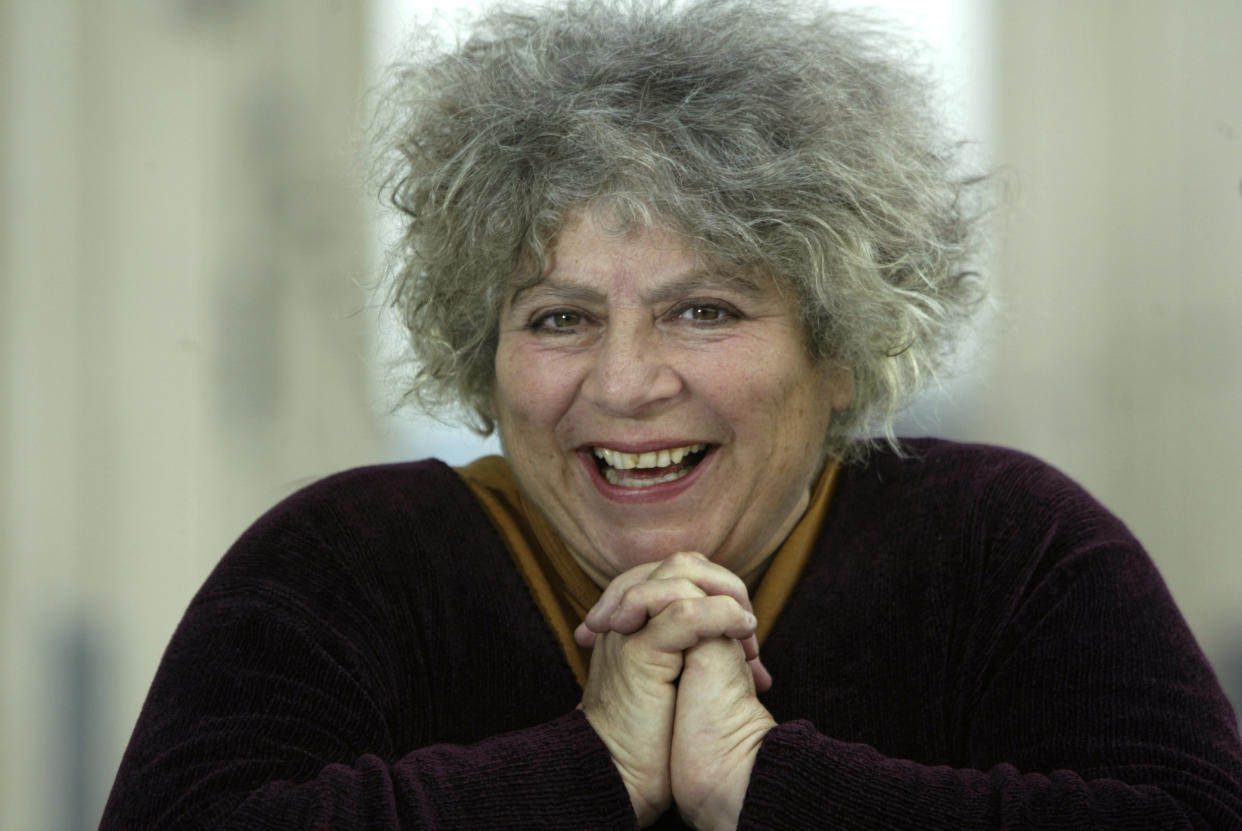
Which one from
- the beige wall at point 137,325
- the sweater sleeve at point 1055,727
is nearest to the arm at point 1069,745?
the sweater sleeve at point 1055,727

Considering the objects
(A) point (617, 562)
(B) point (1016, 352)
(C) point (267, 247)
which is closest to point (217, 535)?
(C) point (267, 247)

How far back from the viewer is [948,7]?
4008mm

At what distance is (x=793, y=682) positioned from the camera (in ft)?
6.00

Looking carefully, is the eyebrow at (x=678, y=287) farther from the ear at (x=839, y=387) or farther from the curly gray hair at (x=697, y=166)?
the ear at (x=839, y=387)

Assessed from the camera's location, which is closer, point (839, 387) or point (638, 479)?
point (638, 479)

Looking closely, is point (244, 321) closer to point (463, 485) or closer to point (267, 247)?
point (267, 247)

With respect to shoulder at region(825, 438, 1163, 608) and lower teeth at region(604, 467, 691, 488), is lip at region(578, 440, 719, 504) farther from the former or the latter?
shoulder at region(825, 438, 1163, 608)

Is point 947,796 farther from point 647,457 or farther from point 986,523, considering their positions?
point 647,457

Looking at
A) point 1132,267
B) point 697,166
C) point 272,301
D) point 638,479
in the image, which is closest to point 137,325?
point 272,301

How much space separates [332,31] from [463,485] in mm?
2346

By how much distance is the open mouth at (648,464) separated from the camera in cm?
Answer: 187

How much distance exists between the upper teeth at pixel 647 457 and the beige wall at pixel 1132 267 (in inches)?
98.1

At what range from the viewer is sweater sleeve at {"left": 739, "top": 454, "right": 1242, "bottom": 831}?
60.0 inches

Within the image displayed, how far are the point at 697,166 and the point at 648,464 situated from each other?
39 cm
